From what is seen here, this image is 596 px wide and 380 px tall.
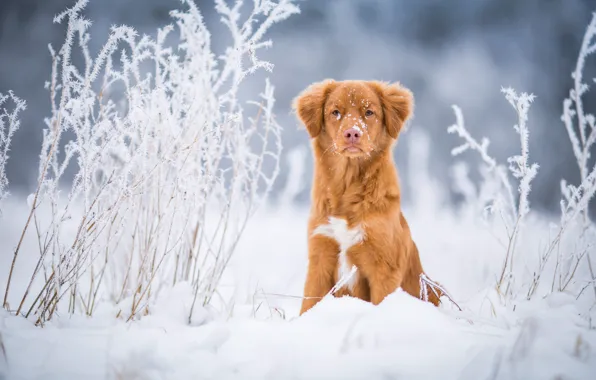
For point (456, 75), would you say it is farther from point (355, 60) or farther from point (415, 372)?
point (415, 372)

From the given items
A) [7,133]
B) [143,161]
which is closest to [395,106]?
[143,161]

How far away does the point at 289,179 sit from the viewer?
250 cm

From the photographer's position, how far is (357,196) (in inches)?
80.3

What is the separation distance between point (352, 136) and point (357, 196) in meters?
0.29

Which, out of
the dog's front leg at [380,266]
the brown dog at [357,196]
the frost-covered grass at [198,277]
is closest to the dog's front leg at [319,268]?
the brown dog at [357,196]

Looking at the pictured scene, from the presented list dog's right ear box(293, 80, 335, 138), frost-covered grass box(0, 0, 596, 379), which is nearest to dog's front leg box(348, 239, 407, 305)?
frost-covered grass box(0, 0, 596, 379)

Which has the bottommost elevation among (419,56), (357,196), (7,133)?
(357,196)

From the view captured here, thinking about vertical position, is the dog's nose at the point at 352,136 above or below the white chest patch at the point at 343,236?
above

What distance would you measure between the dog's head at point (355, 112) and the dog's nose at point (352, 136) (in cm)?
2

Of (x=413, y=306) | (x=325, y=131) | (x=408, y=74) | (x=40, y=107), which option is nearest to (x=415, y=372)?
(x=413, y=306)

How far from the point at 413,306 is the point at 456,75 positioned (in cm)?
847

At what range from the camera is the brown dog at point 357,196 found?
194cm

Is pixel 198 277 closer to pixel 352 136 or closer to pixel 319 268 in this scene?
pixel 319 268

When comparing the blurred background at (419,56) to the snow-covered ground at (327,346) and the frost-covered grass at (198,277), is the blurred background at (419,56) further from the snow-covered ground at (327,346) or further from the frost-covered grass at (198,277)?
the snow-covered ground at (327,346)
